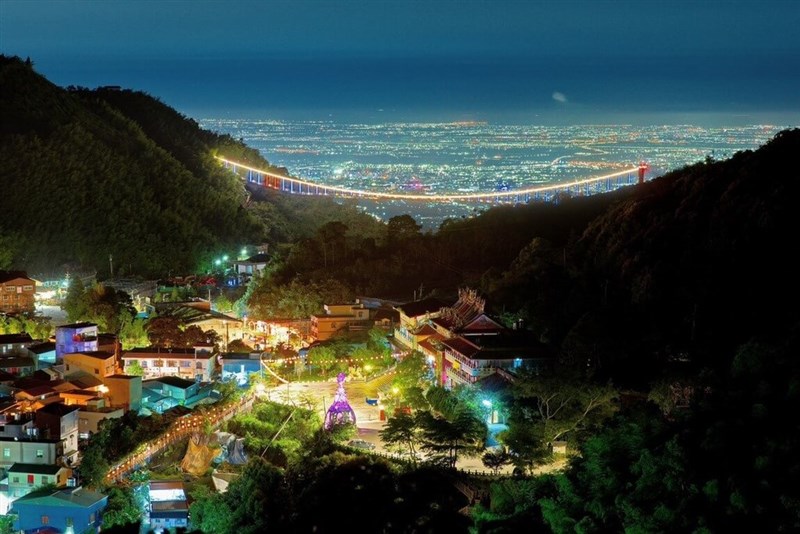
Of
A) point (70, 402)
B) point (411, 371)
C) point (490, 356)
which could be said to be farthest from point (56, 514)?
point (490, 356)

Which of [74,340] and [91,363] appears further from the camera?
[74,340]

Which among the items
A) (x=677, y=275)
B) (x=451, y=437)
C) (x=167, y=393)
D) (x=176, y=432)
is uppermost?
(x=677, y=275)

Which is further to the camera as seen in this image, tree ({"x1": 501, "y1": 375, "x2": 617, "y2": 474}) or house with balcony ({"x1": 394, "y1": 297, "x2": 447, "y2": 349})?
house with balcony ({"x1": 394, "y1": 297, "x2": 447, "y2": 349})

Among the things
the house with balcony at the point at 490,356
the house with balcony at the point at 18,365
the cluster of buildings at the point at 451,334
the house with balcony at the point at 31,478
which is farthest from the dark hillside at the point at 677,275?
the house with balcony at the point at 18,365

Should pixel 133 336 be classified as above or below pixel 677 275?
below

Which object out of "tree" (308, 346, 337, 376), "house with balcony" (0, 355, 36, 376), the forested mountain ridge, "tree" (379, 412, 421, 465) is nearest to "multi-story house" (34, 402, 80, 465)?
"house with balcony" (0, 355, 36, 376)

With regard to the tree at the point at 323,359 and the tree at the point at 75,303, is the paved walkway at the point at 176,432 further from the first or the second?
the tree at the point at 75,303

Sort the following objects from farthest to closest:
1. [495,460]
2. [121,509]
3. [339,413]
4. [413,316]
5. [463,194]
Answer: [463,194], [413,316], [339,413], [495,460], [121,509]

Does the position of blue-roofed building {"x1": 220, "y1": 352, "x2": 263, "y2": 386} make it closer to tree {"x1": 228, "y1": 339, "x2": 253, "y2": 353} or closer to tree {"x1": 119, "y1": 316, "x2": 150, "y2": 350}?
tree {"x1": 228, "y1": 339, "x2": 253, "y2": 353}

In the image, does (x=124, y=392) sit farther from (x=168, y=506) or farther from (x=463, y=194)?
(x=463, y=194)
